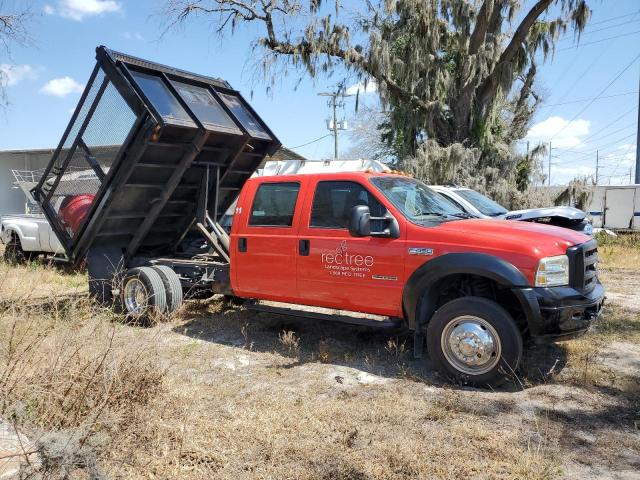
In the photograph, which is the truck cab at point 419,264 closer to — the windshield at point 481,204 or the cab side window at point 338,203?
the cab side window at point 338,203

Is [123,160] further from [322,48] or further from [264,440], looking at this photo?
[322,48]

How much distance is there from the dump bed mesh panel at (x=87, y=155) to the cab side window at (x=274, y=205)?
1739 mm

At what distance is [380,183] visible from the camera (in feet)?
18.4

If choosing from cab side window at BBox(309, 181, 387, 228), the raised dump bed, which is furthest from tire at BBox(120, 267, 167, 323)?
cab side window at BBox(309, 181, 387, 228)

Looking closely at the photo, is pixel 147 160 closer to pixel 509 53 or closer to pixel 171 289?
pixel 171 289

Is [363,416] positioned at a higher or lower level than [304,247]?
lower

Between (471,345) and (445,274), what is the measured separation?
638 millimetres

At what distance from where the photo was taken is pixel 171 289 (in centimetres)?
698

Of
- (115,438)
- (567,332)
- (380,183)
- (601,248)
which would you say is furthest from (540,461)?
(601,248)

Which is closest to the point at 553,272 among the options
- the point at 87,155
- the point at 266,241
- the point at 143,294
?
the point at 266,241

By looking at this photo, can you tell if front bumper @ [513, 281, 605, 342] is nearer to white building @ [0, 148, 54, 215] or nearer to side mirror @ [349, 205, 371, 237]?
side mirror @ [349, 205, 371, 237]

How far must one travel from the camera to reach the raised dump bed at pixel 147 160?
6.49m

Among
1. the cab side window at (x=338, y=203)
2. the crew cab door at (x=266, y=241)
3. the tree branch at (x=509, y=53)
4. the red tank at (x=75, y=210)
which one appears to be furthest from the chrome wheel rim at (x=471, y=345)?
the tree branch at (x=509, y=53)

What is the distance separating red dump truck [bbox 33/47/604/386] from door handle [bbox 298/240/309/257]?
1cm
